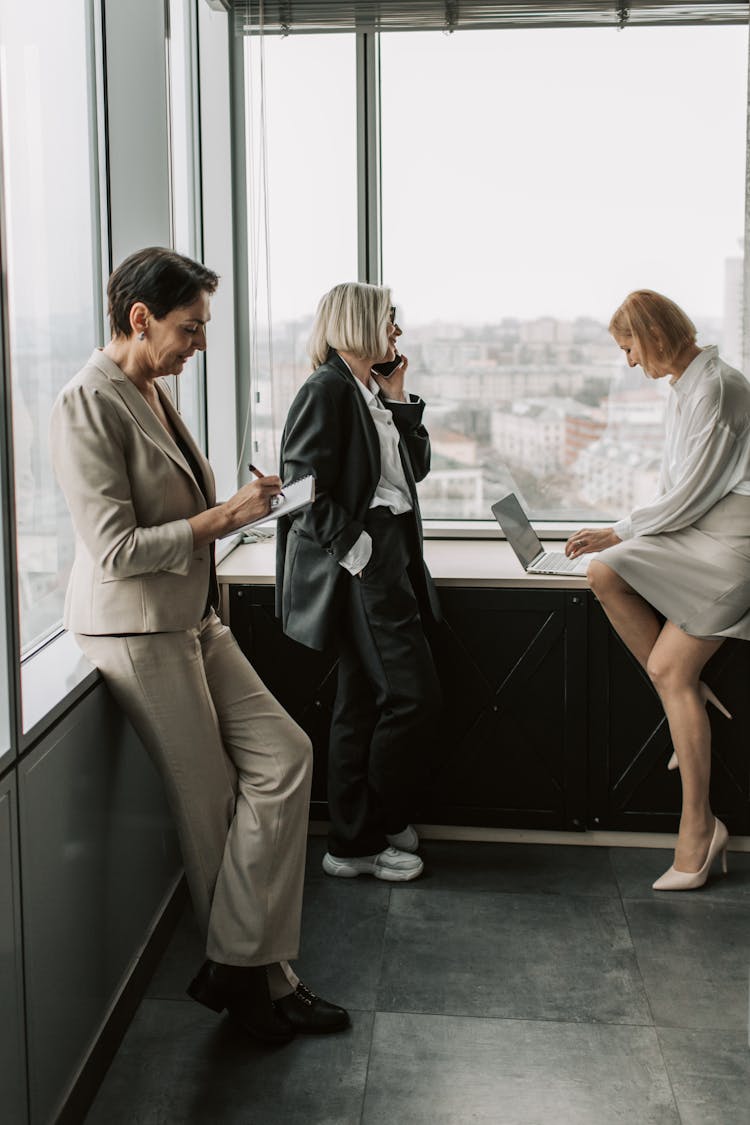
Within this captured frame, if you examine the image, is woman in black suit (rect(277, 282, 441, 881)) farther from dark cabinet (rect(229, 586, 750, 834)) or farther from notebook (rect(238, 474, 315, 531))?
notebook (rect(238, 474, 315, 531))

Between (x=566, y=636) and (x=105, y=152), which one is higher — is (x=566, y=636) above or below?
below

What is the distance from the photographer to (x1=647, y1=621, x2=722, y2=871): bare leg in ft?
11.5

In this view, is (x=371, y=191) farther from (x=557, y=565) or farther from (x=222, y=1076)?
(x=222, y=1076)

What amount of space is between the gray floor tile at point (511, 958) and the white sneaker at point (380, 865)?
0.22 feet

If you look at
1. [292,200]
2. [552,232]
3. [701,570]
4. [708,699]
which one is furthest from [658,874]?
[292,200]

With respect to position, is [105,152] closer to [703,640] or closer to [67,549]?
[67,549]

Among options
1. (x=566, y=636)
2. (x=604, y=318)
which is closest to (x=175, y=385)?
(x=566, y=636)

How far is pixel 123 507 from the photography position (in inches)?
94.7

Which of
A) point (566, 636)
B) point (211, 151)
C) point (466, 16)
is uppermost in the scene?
point (466, 16)

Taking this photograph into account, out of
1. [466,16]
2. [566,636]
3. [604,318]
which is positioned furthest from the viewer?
[604,318]

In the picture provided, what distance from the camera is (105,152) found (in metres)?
3.12

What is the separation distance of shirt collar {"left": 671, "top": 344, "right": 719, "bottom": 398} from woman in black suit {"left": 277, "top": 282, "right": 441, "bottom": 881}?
75 cm

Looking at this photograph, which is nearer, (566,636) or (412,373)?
(566,636)

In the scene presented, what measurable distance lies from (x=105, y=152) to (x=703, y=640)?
208 cm
